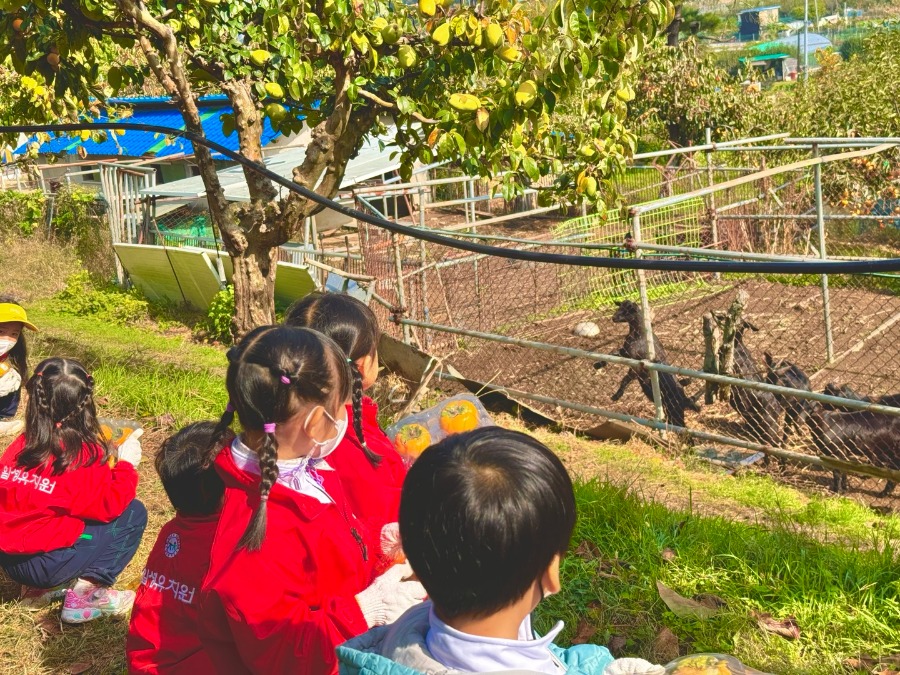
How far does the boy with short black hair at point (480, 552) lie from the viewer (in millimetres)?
1325

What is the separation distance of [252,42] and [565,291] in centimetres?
534

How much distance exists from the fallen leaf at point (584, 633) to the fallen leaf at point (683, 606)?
0.90 ft

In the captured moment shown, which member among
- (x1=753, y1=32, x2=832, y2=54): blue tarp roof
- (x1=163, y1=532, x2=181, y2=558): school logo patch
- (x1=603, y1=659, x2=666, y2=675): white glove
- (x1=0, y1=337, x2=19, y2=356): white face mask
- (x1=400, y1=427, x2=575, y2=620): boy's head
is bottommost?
(x1=163, y1=532, x2=181, y2=558): school logo patch

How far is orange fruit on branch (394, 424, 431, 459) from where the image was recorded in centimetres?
347

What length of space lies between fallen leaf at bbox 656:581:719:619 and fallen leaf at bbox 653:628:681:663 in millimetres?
113

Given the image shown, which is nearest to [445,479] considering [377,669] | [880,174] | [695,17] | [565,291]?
[377,669]

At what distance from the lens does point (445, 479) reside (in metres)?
1.35

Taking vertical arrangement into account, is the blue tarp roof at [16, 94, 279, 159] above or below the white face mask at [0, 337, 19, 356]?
above

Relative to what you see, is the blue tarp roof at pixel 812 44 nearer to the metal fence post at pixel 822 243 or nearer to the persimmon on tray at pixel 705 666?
the metal fence post at pixel 822 243

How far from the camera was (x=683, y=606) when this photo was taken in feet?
9.71

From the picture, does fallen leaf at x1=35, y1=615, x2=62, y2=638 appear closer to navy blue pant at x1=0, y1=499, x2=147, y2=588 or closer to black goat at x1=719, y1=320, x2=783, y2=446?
navy blue pant at x1=0, y1=499, x2=147, y2=588

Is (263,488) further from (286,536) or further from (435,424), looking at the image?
(435,424)

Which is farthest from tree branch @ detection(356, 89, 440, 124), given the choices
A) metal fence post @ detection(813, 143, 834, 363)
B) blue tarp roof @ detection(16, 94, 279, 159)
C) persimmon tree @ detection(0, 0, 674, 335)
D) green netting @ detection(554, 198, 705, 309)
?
blue tarp roof @ detection(16, 94, 279, 159)

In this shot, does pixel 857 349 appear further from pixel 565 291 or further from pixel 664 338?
pixel 565 291
